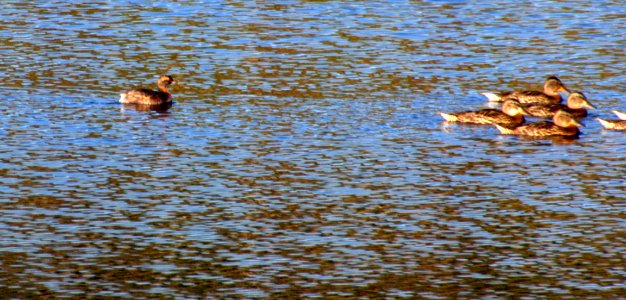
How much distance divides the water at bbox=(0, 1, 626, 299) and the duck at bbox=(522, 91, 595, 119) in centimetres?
37

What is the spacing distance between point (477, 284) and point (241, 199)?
4930 millimetres

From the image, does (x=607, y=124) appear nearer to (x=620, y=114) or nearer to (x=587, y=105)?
(x=620, y=114)

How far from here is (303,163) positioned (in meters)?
22.5

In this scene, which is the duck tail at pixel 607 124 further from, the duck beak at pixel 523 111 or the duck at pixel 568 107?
the duck beak at pixel 523 111

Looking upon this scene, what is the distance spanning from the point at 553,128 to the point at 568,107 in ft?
5.72

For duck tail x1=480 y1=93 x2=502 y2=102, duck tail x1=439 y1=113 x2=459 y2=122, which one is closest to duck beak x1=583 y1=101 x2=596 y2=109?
duck tail x1=480 y1=93 x2=502 y2=102

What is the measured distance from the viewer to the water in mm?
16656

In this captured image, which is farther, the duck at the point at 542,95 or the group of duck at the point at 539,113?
the duck at the point at 542,95

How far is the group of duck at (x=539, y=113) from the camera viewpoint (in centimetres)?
2578

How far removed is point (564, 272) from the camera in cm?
1664

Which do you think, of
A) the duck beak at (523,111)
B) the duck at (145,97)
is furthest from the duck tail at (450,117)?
the duck at (145,97)

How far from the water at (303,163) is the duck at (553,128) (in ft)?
1.15

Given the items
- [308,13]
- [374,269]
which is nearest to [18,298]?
[374,269]

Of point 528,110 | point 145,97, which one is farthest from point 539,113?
point 145,97
